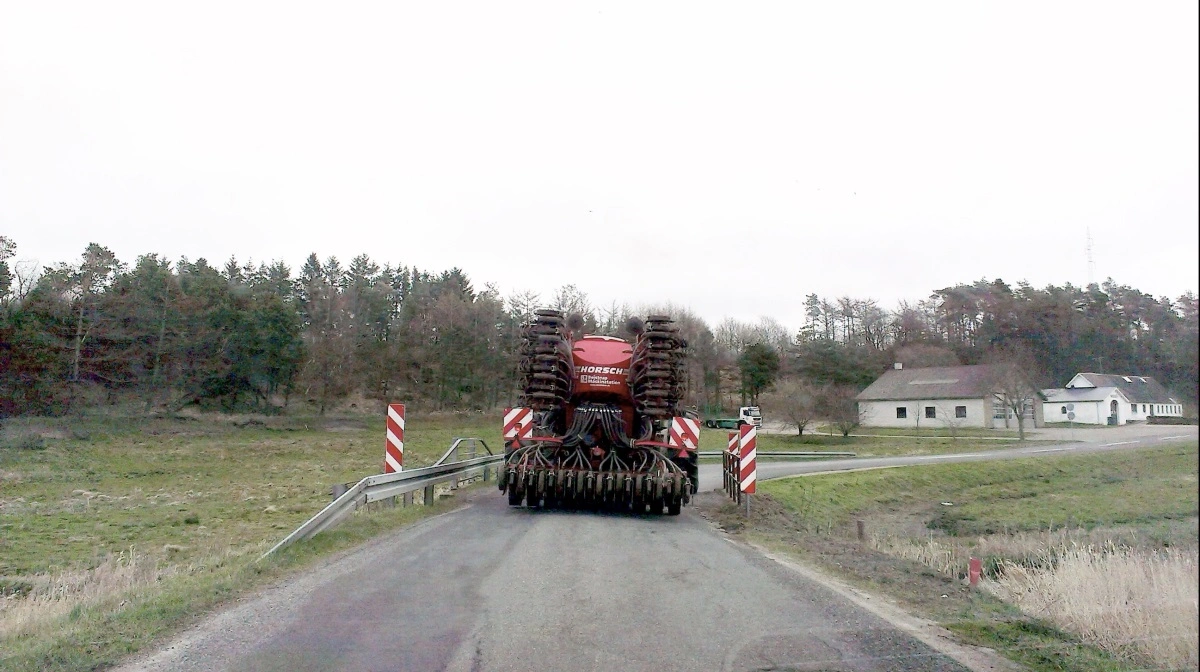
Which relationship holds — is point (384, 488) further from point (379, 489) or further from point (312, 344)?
point (312, 344)

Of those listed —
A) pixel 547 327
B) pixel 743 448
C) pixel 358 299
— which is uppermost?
pixel 358 299

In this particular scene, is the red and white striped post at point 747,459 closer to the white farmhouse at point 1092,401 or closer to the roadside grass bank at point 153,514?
the white farmhouse at point 1092,401

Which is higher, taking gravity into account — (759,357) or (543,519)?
(759,357)

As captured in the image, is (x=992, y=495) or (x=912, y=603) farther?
(x=992, y=495)

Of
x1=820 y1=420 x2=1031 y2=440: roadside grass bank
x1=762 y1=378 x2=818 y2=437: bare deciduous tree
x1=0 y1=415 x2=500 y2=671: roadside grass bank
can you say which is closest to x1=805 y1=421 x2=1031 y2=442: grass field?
x1=820 y1=420 x2=1031 y2=440: roadside grass bank

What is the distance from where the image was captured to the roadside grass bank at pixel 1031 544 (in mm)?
5777

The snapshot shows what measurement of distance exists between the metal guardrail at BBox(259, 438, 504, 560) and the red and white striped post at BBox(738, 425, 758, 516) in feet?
19.5

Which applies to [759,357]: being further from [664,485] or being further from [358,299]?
[664,485]

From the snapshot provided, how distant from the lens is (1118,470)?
53.8 ft

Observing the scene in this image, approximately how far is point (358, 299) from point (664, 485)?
103 feet

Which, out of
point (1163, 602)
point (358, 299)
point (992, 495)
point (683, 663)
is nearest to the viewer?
point (1163, 602)

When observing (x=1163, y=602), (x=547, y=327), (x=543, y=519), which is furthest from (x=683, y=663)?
(x=547, y=327)

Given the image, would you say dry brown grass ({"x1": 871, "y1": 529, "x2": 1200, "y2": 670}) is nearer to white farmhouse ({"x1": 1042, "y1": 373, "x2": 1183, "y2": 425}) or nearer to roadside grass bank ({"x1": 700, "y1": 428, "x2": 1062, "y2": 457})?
white farmhouse ({"x1": 1042, "y1": 373, "x2": 1183, "y2": 425})

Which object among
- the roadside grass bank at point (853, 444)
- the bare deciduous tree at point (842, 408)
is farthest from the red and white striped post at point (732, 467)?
the bare deciduous tree at point (842, 408)
